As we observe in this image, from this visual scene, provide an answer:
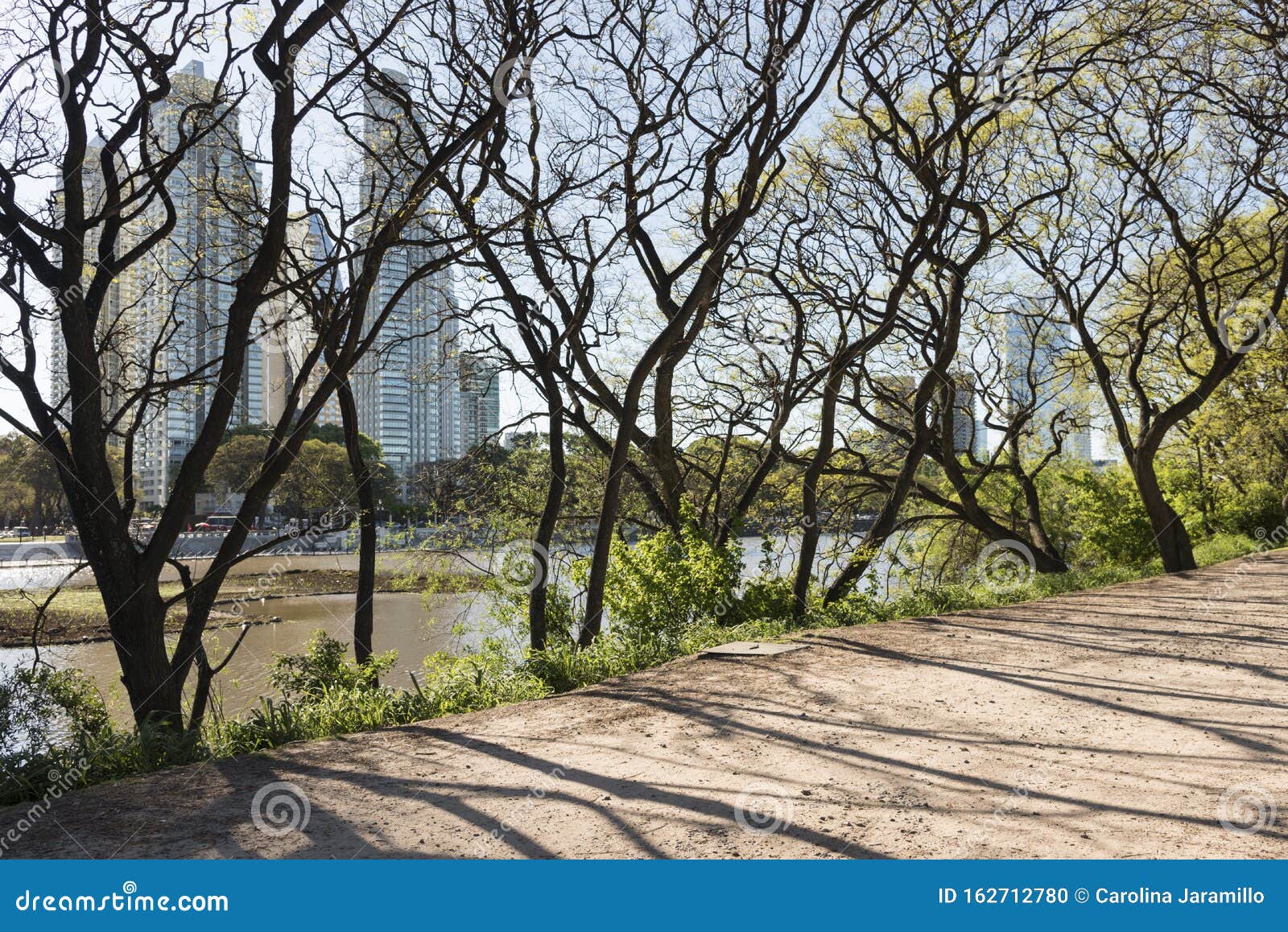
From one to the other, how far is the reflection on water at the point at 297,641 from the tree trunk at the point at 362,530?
1.17 ft

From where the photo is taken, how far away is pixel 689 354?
46.0 ft

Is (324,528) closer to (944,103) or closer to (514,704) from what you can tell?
(514,704)

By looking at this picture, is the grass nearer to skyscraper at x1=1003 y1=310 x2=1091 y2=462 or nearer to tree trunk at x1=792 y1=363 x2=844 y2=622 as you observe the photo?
tree trunk at x1=792 y1=363 x2=844 y2=622

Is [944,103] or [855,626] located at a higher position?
[944,103]

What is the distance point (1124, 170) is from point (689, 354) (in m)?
8.19

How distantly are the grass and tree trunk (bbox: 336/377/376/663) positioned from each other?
0.82 metres

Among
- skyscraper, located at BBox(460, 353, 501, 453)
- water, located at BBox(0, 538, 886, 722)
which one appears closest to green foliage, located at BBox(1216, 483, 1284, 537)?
water, located at BBox(0, 538, 886, 722)

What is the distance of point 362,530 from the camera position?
31.7 feet

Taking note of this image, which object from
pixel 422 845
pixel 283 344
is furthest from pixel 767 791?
pixel 283 344

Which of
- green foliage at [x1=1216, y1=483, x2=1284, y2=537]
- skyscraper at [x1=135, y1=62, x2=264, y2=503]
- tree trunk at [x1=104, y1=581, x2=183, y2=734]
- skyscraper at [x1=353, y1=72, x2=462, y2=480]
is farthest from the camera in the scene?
green foliage at [x1=1216, y1=483, x2=1284, y2=537]

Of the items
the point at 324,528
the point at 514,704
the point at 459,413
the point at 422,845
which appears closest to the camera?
the point at 422,845

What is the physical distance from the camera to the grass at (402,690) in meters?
4.79

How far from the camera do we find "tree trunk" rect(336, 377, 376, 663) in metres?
9.34

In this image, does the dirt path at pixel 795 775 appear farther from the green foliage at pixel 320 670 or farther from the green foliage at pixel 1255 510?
the green foliage at pixel 1255 510
